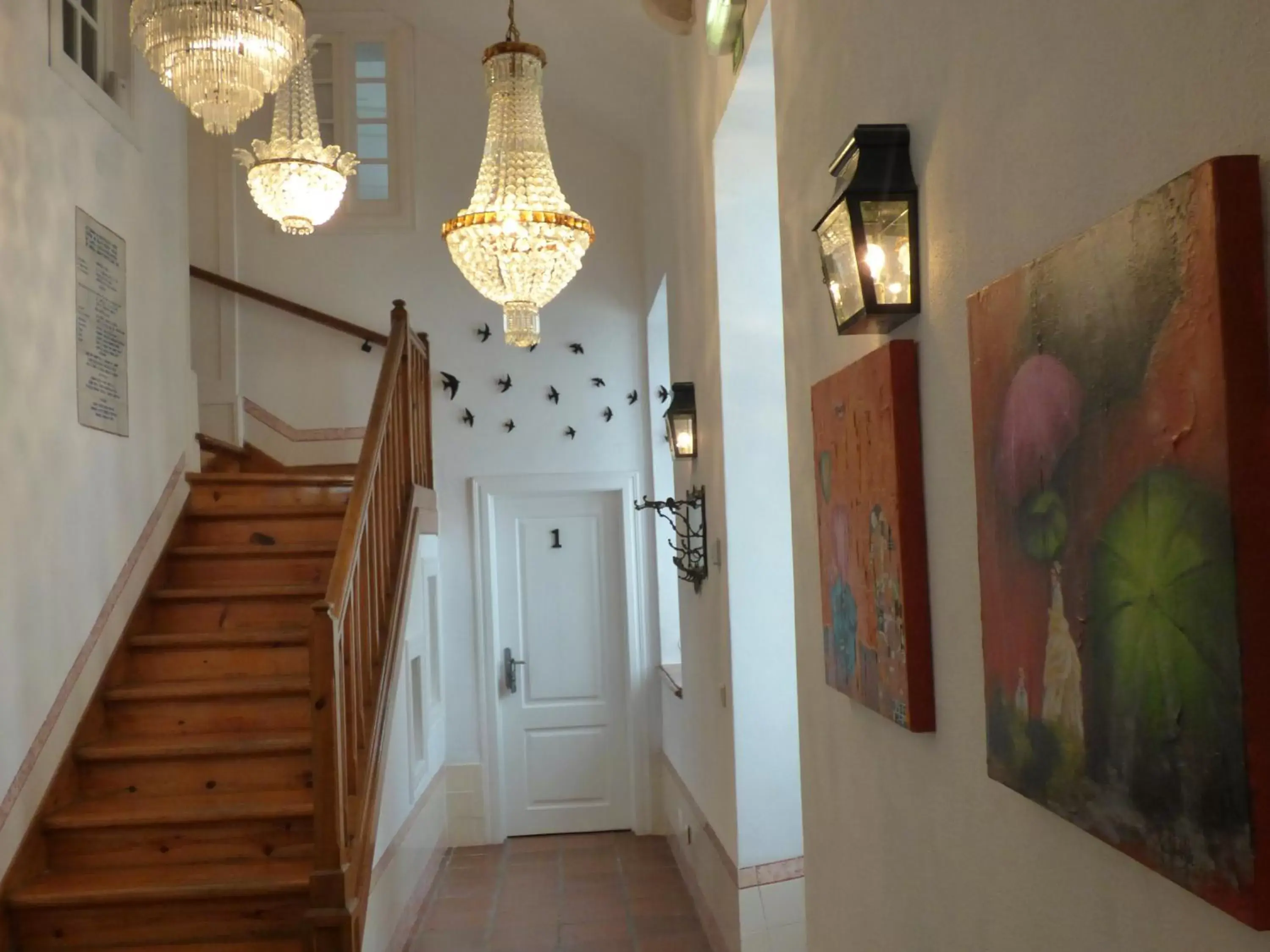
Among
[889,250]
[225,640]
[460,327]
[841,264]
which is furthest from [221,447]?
[889,250]

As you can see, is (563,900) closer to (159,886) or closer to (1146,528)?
(159,886)

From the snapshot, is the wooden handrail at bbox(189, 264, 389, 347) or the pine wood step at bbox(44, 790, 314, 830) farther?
the wooden handrail at bbox(189, 264, 389, 347)

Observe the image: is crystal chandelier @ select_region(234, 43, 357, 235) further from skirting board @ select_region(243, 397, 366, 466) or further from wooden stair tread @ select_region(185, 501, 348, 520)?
skirting board @ select_region(243, 397, 366, 466)

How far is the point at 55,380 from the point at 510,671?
3.17 metres

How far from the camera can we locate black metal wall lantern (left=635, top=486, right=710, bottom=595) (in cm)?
411

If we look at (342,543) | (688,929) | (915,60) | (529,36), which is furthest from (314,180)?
(688,929)

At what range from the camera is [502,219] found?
10.8 feet

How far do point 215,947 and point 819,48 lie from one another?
10.7 feet

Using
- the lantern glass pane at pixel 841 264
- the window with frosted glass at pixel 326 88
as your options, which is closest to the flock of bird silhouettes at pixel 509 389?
the window with frosted glass at pixel 326 88

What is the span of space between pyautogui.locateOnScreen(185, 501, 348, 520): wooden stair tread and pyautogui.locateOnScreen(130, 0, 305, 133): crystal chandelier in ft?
8.67

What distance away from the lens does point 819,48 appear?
2.14 m

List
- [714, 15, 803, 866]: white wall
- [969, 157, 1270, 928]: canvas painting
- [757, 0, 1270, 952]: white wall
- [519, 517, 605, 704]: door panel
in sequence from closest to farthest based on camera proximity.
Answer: [969, 157, 1270, 928]: canvas painting, [757, 0, 1270, 952]: white wall, [714, 15, 803, 866]: white wall, [519, 517, 605, 704]: door panel

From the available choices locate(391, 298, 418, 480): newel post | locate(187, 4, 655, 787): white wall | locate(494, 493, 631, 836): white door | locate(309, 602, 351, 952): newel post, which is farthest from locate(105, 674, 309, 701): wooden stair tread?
locate(494, 493, 631, 836): white door

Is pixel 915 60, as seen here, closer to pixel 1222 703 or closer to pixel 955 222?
pixel 955 222
